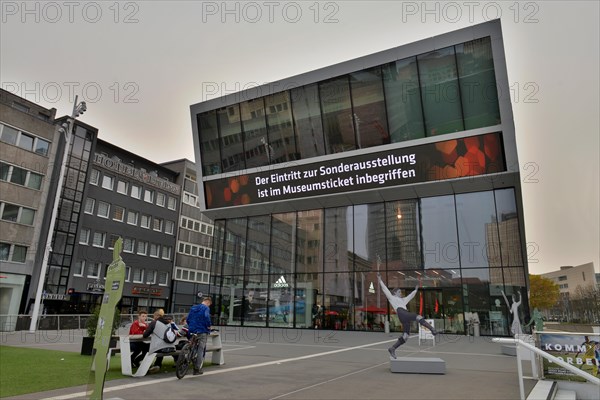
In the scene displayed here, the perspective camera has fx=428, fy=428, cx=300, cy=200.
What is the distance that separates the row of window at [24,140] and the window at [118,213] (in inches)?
524

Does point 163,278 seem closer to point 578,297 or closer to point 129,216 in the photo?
point 129,216

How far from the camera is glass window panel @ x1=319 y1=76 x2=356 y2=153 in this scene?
26.1 meters

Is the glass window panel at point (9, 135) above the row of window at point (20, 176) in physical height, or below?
above

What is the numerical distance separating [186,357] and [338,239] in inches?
768

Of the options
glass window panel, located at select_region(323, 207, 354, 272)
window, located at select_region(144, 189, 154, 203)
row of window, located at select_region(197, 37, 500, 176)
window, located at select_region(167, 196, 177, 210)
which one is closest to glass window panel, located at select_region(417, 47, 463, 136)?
row of window, located at select_region(197, 37, 500, 176)

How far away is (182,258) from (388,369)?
5336 cm

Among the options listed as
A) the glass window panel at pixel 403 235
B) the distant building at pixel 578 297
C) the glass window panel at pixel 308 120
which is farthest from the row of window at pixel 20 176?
the distant building at pixel 578 297

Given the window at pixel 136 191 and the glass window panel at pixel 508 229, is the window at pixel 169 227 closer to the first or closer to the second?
the window at pixel 136 191

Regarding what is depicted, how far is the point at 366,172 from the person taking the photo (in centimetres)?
2555

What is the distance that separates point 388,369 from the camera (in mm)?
10875

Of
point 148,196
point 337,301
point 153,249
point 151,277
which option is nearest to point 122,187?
point 148,196

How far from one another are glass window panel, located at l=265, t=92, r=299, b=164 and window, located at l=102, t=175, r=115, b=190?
29.3 meters

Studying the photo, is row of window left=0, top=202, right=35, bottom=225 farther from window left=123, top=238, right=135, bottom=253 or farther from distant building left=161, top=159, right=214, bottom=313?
distant building left=161, top=159, right=214, bottom=313

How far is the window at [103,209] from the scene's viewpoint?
4850 cm
